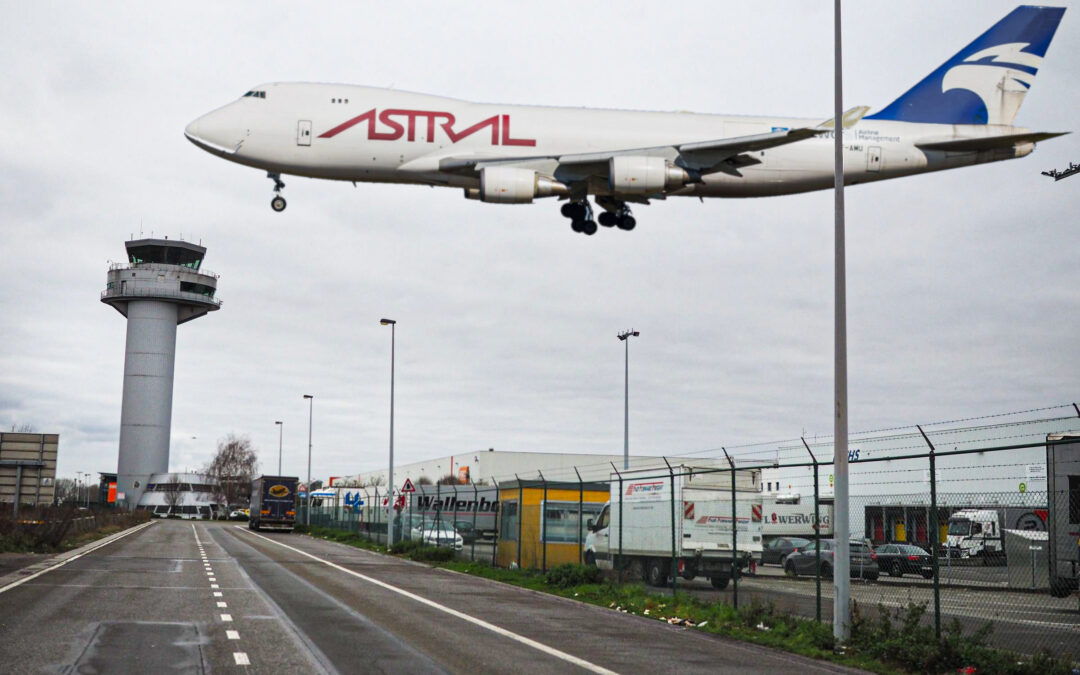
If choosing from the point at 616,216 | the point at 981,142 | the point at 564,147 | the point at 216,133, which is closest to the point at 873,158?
the point at 981,142

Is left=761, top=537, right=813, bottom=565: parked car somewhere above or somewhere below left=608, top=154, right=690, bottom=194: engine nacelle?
below

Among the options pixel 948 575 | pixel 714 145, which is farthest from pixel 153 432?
pixel 948 575

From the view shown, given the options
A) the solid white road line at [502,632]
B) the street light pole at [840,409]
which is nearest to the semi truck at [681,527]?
the solid white road line at [502,632]

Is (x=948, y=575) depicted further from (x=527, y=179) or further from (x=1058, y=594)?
(x=527, y=179)

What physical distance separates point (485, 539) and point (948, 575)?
2644 centimetres

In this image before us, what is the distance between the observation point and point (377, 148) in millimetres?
25422

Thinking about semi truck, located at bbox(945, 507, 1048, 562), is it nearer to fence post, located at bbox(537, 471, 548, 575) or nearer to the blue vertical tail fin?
fence post, located at bbox(537, 471, 548, 575)

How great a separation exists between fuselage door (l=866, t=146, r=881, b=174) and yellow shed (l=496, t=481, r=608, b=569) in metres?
11.9

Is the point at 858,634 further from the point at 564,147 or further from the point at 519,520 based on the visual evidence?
the point at 519,520

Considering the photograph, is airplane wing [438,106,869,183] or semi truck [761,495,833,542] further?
semi truck [761,495,833,542]

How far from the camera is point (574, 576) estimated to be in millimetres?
23953

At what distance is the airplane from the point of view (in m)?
25.2

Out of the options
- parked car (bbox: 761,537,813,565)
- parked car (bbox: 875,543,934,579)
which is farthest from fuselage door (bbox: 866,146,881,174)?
parked car (bbox: 875,543,934,579)

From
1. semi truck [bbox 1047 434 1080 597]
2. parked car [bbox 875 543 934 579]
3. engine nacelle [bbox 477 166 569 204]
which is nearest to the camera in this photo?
parked car [bbox 875 543 934 579]
